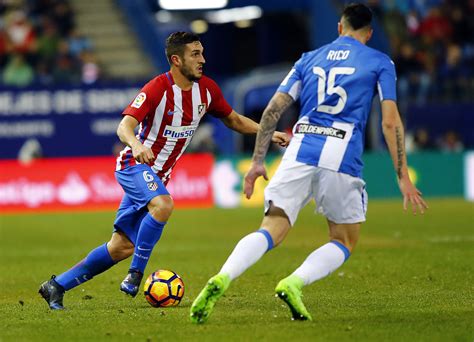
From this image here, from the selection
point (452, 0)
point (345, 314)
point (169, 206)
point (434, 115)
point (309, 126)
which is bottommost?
point (434, 115)

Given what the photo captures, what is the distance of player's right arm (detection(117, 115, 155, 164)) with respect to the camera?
27.0 feet

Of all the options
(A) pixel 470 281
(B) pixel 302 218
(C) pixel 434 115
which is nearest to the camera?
(A) pixel 470 281

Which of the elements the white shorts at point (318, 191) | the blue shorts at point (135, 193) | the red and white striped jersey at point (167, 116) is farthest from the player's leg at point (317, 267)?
the red and white striped jersey at point (167, 116)

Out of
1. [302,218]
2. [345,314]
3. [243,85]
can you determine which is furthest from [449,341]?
[243,85]

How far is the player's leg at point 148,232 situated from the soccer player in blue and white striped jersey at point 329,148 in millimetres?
1153

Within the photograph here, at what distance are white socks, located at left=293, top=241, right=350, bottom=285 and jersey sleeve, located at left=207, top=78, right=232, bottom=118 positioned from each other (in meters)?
2.06

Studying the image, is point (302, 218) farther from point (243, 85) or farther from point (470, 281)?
point (470, 281)

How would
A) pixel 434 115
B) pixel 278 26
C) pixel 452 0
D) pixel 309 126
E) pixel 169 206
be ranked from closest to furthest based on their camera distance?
pixel 309 126, pixel 169 206, pixel 434 115, pixel 452 0, pixel 278 26

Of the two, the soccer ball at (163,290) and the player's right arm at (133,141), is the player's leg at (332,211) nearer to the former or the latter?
the player's right arm at (133,141)

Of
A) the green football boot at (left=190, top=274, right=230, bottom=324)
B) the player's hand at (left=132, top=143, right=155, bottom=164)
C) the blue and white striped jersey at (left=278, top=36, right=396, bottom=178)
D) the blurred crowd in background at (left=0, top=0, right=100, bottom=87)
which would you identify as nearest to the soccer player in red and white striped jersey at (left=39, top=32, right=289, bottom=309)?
the player's hand at (left=132, top=143, right=155, bottom=164)

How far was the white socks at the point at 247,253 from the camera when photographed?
25.0 feet

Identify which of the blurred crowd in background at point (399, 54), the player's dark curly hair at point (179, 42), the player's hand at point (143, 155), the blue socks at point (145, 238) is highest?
the player's dark curly hair at point (179, 42)

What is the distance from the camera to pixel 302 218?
2155cm

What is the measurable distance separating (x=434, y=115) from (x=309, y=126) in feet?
69.6
